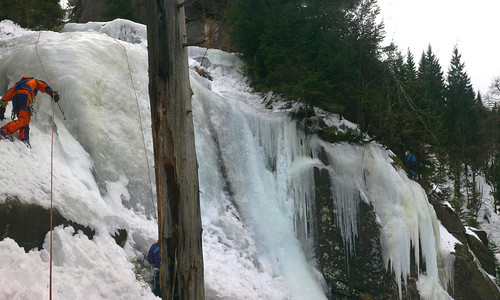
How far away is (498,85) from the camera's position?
2894 cm

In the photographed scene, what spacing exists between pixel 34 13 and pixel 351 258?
1378 centimetres

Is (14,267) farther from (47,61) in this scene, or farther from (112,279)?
(47,61)

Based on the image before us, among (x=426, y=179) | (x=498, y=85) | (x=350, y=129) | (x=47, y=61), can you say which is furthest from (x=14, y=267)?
(x=498, y=85)

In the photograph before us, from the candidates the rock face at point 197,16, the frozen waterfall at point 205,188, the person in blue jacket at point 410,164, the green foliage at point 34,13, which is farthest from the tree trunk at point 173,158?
the green foliage at point 34,13

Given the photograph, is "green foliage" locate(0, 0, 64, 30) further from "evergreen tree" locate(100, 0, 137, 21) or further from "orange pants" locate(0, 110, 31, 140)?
"orange pants" locate(0, 110, 31, 140)

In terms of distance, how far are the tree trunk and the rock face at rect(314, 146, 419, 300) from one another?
5431mm

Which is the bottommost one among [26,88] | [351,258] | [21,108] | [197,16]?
[351,258]

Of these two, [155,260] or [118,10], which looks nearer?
[155,260]

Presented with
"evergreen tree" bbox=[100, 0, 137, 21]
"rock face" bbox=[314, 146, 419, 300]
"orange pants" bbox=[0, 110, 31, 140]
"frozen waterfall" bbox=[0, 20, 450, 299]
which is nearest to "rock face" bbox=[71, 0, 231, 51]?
"evergreen tree" bbox=[100, 0, 137, 21]

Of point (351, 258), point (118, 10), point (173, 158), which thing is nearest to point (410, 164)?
point (351, 258)

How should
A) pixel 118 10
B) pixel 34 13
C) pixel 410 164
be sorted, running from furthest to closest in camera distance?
pixel 118 10 → pixel 34 13 → pixel 410 164

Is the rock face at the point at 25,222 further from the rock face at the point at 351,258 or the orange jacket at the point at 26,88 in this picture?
the rock face at the point at 351,258

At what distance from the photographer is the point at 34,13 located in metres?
14.1

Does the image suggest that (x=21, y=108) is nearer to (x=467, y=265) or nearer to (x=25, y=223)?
(x=25, y=223)
